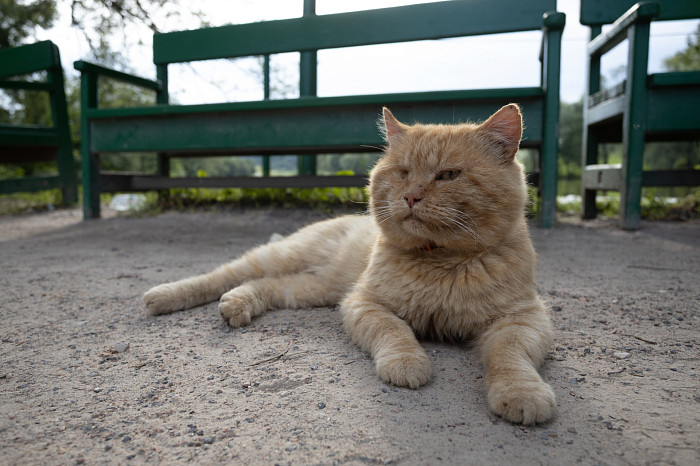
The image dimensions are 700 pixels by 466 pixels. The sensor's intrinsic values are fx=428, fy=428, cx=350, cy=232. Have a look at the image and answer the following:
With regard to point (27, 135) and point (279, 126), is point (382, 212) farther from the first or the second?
point (27, 135)

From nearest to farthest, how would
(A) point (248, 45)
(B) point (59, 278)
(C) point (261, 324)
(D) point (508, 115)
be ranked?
(D) point (508, 115) < (C) point (261, 324) < (B) point (59, 278) < (A) point (248, 45)

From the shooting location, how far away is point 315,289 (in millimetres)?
2453

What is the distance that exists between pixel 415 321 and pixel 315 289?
2.58 feet

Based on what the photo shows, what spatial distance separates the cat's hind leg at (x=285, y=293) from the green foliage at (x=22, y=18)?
9.48 metres

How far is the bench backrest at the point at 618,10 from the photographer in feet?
14.6

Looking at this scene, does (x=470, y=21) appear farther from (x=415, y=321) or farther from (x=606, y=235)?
(x=415, y=321)

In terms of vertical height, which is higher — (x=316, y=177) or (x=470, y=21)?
(x=470, y=21)

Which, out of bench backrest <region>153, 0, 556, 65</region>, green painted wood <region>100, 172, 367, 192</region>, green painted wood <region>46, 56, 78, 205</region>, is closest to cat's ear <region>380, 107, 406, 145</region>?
green painted wood <region>100, 172, 367, 192</region>

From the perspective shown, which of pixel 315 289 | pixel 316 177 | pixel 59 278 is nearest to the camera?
pixel 315 289

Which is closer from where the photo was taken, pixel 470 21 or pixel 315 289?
pixel 315 289

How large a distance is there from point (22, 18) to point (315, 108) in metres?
8.83

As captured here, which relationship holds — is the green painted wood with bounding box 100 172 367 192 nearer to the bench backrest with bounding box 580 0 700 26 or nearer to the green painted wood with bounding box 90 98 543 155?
the green painted wood with bounding box 90 98 543 155

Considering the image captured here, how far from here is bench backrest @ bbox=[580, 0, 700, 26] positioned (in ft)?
14.6

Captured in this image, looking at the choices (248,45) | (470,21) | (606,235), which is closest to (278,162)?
(248,45)
